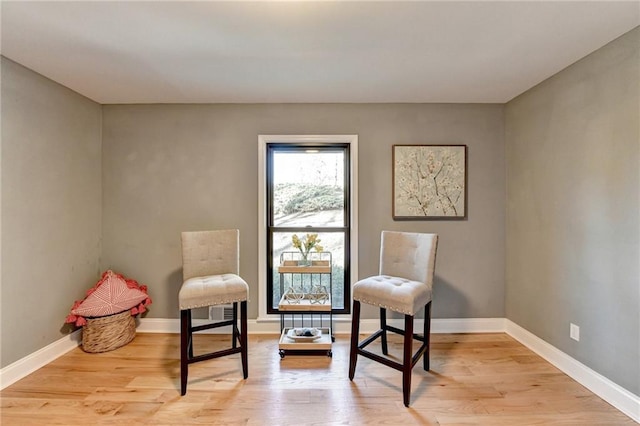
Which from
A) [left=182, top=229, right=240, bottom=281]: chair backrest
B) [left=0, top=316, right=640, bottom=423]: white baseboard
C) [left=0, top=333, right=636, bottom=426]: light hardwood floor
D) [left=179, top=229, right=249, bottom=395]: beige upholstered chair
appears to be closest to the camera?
[left=0, top=333, right=636, bottom=426]: light hardwood floor

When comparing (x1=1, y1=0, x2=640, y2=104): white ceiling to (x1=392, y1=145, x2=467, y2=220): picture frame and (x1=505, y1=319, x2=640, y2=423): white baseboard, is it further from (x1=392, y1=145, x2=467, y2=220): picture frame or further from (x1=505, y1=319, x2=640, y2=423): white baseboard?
(x1=505, y1=319, x2=640, y2=423): white baseboard

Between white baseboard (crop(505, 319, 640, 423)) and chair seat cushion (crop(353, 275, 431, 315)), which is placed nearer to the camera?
white baseboard (crop(505, 319, 640, 423))

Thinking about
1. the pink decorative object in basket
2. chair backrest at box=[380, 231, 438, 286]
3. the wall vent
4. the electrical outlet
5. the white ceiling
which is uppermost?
the white ceiling

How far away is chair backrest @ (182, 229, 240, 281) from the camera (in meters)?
2.42

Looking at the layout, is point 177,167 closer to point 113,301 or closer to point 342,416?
point 113,301

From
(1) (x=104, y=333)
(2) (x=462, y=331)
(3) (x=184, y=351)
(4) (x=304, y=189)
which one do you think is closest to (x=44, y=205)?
(1) (x=104, y=333)

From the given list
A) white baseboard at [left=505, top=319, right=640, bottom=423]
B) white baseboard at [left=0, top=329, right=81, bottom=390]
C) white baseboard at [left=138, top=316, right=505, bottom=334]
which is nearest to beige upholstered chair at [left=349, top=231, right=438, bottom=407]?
white baseboard at [left=138, top=316, right=505, bottom=334]

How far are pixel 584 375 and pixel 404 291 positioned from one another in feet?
4.69

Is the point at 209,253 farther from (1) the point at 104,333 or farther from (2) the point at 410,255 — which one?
(2) the point at 410,255

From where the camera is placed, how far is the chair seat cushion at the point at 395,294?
199cm

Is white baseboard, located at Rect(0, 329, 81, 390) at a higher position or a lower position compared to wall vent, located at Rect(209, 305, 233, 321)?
lower

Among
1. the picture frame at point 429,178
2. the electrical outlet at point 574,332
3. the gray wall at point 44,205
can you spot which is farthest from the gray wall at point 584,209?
the gray wall at point 44,205

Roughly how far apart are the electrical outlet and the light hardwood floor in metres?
0.30

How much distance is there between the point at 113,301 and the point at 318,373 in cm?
189
